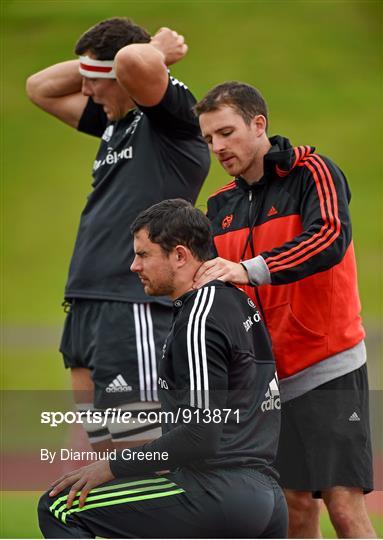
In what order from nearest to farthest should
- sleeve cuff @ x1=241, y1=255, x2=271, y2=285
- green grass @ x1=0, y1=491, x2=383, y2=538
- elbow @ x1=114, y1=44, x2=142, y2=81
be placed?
sleeve cuff @ x1=241, y1=255, x2=271, y2=285, elbow @ x1=114, y1=44, x2=142, y2=81, green grass @ x1=0, y1=491, x2=383, y2=538

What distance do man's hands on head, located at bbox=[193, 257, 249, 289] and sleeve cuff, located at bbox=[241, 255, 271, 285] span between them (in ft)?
0.07

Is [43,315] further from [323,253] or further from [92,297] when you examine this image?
[323,253]

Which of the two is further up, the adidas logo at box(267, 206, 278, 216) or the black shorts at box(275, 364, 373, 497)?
the adidas logo at box(267, 206, 278, 216)

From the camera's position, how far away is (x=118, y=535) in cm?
194

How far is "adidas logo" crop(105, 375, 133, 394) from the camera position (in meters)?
2.90

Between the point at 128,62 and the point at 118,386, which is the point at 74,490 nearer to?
the point at 118,386

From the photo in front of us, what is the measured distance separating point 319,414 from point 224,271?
524 mm

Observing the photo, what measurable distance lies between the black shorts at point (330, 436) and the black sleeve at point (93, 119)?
1.37 meters

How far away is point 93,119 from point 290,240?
1295 millimetres

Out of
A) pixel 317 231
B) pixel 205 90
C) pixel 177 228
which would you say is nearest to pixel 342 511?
pixel 317 231

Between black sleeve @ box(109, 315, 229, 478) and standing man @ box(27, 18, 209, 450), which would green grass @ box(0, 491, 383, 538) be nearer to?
standing man @ box(27, 18, 209, 450)

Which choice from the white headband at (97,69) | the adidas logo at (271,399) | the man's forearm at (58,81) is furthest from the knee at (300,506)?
the man's forearm at (58,81)

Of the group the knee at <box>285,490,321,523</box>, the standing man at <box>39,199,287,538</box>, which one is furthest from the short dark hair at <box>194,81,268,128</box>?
the knee at <box>285,490,321,523</box>

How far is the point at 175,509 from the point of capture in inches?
75.4
